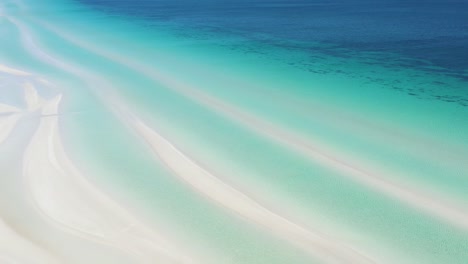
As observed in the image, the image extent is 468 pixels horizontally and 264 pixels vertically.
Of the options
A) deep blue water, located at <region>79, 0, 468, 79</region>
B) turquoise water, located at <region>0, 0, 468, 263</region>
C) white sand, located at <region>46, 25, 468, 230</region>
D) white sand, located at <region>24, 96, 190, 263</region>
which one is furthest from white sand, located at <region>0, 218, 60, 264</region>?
deep blue water, located at <region>79, 0, 468, 79</region>

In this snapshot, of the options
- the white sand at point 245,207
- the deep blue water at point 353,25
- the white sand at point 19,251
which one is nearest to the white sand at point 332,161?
the white sand at point 245,207

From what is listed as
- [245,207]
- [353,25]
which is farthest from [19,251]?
[353,25]

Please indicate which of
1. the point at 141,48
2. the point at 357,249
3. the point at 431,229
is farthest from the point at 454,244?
the point at 141,48

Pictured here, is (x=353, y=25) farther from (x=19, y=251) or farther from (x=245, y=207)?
(x=19, y=251)

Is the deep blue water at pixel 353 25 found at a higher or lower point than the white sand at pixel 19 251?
lower

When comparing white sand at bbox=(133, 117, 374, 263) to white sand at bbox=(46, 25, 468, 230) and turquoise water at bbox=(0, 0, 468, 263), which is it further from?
white sand at bbox=(46, 25, 468, 230)

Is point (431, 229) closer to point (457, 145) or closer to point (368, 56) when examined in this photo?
point (457, 145)

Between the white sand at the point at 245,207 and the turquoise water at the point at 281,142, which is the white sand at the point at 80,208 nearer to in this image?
the turquoise water at the point at 281,142

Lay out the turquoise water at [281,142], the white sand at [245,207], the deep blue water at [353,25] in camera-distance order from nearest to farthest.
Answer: the white sand at [245,207] → the turquoise water at [281,142] → the deep blue water at [353,25]
